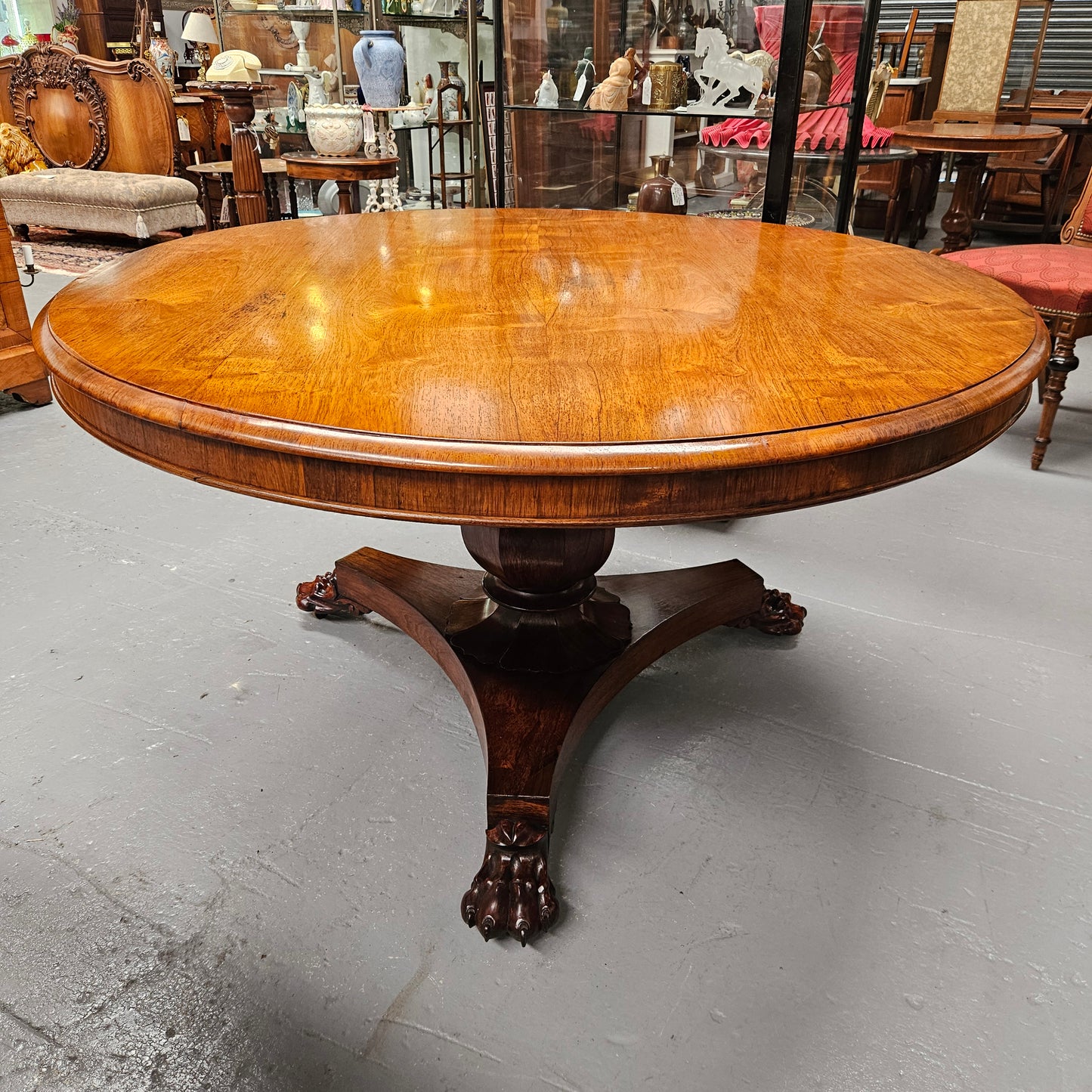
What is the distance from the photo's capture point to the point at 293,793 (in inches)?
50.8

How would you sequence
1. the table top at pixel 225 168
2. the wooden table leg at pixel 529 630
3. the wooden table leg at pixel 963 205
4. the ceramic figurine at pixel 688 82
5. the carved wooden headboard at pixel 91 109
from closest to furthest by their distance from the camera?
the wooden table leg at pixel 529 630 < the ceramic figurine at pixel 688 82 < the wooden table leg at pixel 963 205 < the table top at pixel 225 168 < the carved wooden headboard at pixel 91 109

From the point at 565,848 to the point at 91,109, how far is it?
5956mm

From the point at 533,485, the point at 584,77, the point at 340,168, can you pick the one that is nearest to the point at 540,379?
the point at 533,485

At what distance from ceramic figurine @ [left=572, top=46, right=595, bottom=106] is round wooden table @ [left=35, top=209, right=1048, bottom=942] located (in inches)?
52.2

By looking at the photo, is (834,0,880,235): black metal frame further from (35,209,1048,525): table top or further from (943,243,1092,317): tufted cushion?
(35,209,1048,525): table top

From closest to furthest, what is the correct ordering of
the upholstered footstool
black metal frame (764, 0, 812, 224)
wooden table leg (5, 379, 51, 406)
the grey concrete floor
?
the grey concrete floor, black metal frame (764, 0, 812, 224), wooden table leg (5, 379, 51, 406), the upholstered footstool

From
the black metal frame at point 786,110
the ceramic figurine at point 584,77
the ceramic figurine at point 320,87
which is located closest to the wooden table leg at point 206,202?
the ceramic figurine at point 320,87

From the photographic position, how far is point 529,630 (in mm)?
1399

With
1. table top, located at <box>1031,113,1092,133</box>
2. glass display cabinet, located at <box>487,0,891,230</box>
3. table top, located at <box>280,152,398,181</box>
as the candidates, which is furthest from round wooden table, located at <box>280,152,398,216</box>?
table top, located at <box>1031,113,1092,133</box>

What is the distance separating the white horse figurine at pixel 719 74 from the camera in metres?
2.37

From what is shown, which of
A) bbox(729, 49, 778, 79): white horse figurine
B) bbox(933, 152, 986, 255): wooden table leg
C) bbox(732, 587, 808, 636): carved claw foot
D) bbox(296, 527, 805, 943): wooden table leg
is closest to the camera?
bbox(296, 527, 805, 943): wooden table leg

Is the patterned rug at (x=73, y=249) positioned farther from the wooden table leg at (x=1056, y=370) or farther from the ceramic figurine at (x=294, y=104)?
the wooden table leg at (x=1056, y=370)

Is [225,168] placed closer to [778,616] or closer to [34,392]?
[34,392]

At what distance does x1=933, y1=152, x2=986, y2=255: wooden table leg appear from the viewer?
4266 millimetres
